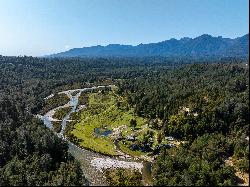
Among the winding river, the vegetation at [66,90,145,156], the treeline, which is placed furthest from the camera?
the vegetation at [66,90,145,156]

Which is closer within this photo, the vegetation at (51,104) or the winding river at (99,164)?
the winding river at (99,164)

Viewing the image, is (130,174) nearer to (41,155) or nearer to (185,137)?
(41,155)

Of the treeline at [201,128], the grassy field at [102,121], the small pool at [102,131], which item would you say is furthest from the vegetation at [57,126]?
the treeline at [201,128]

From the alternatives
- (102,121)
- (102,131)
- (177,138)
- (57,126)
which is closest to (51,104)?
(57,126)

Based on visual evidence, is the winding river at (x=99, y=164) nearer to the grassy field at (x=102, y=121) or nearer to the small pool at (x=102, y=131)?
the grassy field at (x=102, y=121)

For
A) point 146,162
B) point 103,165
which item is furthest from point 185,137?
point 103,165

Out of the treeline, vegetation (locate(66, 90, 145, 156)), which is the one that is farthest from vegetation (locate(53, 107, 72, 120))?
the treeline

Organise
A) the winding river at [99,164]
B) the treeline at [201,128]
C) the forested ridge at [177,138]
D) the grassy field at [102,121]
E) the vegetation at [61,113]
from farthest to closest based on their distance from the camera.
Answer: the vegetation at [61,113], the grassy field at [102,121], the winding river at [99,164], the treeline at [201,128], the forested ridge at [177,138]

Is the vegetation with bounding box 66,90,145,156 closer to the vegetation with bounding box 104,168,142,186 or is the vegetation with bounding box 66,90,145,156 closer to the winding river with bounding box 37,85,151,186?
the winding river with bounding box 37,85,151,186
